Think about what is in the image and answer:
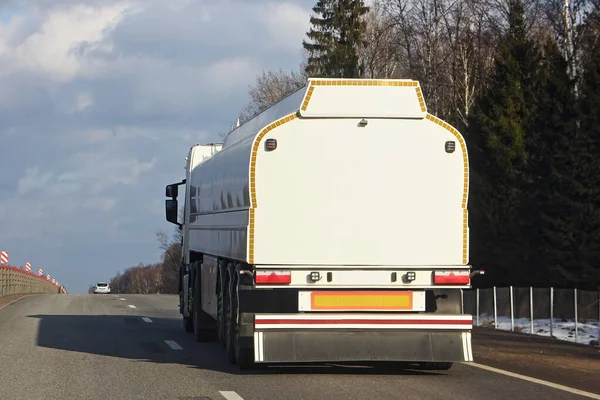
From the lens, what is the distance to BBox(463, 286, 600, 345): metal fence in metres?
21.5

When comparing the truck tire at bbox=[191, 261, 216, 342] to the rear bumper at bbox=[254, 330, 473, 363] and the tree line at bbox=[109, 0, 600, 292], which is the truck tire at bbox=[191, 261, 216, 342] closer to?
the rear bumper at bbox=[254, 330, 473, 363]

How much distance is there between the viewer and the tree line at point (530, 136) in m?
33.1

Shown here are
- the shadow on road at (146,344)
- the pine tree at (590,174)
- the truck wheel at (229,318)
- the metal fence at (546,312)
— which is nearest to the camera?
the shadow on road at (146,344)

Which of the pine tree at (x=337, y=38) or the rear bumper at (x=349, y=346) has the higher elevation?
the pine tree at (x=337, y=38)

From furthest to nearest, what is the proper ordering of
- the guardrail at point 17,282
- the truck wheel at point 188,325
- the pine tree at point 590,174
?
1. the guardrail at point 17,282
2. the pine tree at point 590,174
3. the truck wheel at point 188,325

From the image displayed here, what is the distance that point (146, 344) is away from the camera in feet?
59.2

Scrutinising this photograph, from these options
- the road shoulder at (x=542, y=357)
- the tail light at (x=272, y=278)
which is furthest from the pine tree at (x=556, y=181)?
the tail light at (x=272, y=278)

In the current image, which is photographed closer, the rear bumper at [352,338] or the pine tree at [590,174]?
the rear bumper at [352,338]

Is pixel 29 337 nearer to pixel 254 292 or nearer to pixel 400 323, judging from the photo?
pixel 254 292

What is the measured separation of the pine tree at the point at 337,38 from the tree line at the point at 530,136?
6.85 m

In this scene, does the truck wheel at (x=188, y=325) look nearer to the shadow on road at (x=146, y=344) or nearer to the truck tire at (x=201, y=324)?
the shadow on road at (x=146, y=344)

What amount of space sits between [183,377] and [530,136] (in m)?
25.2

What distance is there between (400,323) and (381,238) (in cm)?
105

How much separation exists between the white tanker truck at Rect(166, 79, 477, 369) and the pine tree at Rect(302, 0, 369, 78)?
43.4 meters
